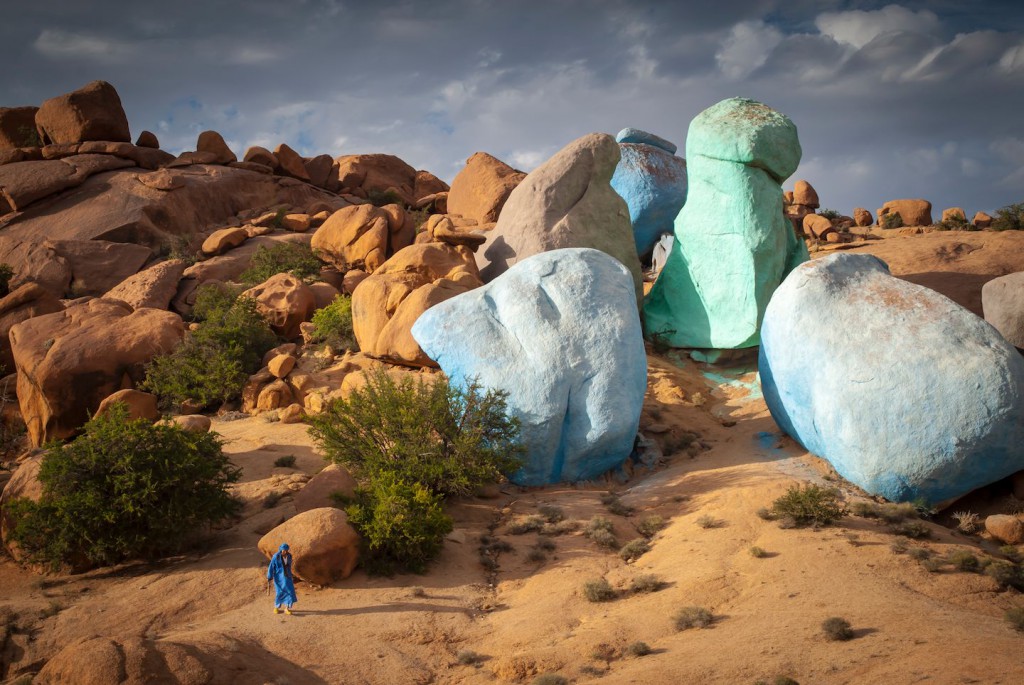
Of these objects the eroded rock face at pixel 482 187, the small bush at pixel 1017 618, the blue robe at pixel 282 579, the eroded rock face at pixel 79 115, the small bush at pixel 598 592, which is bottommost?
the small bush at pixel 1017 618

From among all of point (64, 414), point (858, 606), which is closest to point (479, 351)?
point (858, 606)

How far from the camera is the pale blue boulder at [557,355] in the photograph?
12.4m

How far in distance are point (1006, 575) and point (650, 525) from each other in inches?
162

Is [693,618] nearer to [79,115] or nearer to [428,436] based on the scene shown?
[428,436]

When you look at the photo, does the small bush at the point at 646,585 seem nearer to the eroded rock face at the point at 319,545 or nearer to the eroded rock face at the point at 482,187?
the eroded rock face at the point at 319,545

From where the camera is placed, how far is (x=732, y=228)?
1705 centimetres

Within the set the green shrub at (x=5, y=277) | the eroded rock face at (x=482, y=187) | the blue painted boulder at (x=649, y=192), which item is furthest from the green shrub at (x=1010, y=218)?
the green shrub at (x=5, y=277)

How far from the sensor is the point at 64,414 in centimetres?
1541

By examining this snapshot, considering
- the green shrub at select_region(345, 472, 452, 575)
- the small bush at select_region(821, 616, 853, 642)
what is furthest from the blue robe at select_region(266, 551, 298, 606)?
the small bush at select_region(821, 616, 853, 642)

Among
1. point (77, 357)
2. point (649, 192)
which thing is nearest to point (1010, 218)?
point (649, 192)

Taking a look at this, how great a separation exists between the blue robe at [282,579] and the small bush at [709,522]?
5.19m

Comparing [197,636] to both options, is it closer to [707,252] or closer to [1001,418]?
[1001,418]

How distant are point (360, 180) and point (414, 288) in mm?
22747

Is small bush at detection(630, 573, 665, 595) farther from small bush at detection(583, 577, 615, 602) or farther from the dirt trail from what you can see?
small bush at detection(583, 577, 615, 602)
